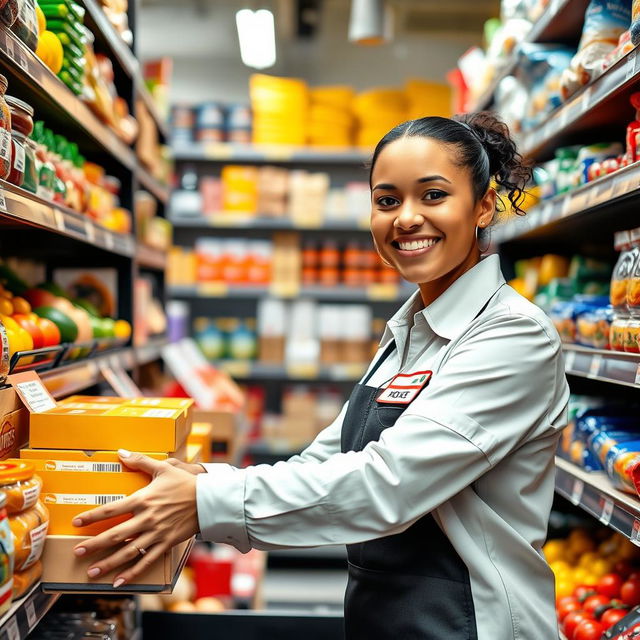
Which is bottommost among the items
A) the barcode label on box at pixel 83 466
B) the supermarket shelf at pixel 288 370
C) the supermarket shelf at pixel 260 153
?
the supermarket shelf at pixel 288 370

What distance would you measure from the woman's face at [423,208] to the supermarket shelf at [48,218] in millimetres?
714

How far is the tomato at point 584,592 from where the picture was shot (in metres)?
2.07

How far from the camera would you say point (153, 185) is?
3.75m

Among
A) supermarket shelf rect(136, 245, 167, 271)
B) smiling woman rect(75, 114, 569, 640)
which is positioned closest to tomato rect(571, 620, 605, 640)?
smiling woman rect(75, 114, 569, 640)

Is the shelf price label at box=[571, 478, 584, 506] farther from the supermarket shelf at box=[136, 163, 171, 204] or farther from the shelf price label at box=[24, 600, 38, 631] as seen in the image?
the supermarket shelf at box=[136, 163, 171, 204]

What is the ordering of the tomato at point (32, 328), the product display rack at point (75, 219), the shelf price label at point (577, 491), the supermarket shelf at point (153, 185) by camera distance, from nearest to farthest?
the product display rack at point (75, 219) < the tomato at point (32, 328) < the shelf price label at point (577, 491) < the supermarket shelf at point (153, 185)

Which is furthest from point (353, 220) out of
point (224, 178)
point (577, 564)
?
point (577, 564)

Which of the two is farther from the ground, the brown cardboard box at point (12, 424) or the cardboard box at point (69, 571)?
the brown cardboard box at point (12, 424)

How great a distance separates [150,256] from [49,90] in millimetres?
1717

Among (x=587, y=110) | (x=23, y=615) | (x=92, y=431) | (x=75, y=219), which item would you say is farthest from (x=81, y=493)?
(x=587, y=110)

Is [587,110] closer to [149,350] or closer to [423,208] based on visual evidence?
[423,208]

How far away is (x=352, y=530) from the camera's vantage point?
133 cm

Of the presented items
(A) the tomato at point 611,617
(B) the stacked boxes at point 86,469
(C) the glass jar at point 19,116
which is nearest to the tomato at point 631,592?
(A) the tomato at point 611,617

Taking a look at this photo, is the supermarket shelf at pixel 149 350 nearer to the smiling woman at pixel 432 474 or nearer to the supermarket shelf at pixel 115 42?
the supermarket shelf at pixel 115 42
